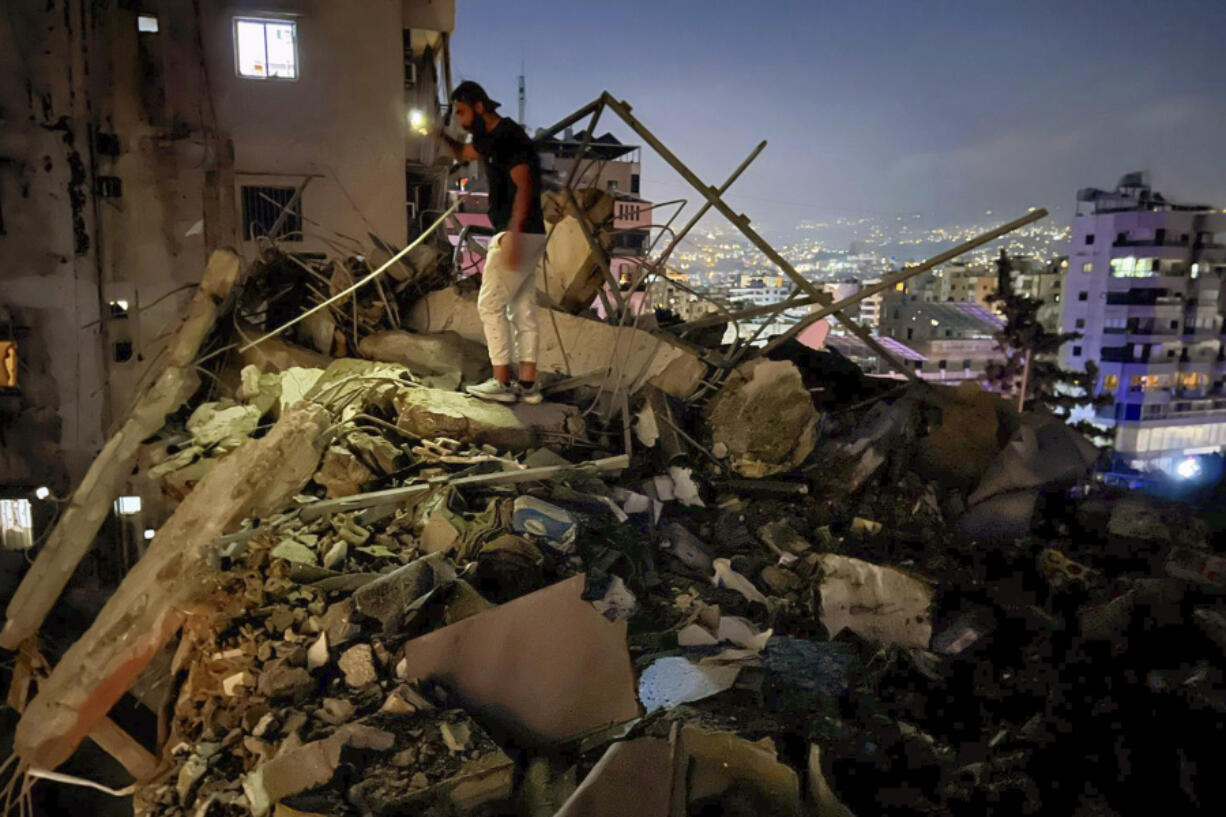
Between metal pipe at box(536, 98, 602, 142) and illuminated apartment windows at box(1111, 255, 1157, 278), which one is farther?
illuminated apartment windows at box(1111, 255, 1157, 278)

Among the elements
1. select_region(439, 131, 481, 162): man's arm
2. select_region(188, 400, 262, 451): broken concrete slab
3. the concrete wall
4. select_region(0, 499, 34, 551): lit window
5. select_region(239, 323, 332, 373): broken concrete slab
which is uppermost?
the concrete wall

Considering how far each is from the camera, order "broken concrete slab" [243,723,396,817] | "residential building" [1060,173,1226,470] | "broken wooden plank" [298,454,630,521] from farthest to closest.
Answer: "residential building" [1060,173,1226,470]
"broken wooden plank" [298,454,630,521]
"broken concrete slab" [243,723,396,817]

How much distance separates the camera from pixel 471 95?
468cm

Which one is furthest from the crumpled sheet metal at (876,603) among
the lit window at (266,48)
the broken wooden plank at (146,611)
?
the lit window at (266,48)

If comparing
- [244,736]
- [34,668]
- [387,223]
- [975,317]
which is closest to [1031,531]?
[244,736]

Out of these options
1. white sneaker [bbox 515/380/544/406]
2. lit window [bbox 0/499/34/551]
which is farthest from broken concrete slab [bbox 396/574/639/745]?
lit window [bbox 0/499/34/551]

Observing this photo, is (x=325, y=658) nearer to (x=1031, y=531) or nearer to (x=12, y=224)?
(x=1031, y=531)

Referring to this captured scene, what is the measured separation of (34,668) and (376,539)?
2225 millimetres

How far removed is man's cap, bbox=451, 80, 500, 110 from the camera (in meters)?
4.68

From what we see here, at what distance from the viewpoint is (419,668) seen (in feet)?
9.20

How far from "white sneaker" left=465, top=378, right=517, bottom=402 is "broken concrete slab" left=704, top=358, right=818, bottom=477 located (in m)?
1.54

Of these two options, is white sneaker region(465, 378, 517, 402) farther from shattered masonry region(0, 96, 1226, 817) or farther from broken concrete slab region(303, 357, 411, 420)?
broken concrete slab region(303, 357, 411, 420)

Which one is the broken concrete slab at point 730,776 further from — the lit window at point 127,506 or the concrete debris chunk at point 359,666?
the lit window at point 127,506

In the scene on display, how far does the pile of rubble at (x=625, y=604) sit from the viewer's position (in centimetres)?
250
